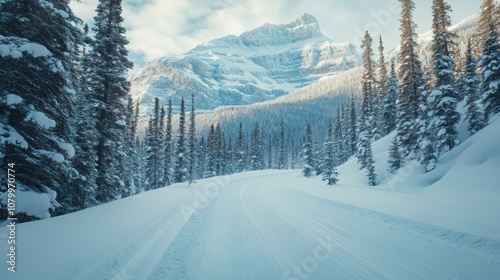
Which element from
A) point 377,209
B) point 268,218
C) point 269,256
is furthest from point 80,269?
point 377,209

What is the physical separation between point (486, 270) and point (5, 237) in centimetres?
1084

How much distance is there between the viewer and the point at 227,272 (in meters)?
5.70

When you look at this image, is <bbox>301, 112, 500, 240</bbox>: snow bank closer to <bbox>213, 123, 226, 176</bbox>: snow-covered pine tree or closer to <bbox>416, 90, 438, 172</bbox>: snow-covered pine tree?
<bbox>416, 90, 438, 172</bbox>: snow-covered pine tree

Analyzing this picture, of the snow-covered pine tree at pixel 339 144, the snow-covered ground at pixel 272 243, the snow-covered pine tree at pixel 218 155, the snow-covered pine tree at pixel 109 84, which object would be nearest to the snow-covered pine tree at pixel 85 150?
the snow-covered pine tree at pixel 109 84

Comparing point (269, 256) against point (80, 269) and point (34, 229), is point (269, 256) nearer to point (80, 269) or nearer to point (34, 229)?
point (80, 269)

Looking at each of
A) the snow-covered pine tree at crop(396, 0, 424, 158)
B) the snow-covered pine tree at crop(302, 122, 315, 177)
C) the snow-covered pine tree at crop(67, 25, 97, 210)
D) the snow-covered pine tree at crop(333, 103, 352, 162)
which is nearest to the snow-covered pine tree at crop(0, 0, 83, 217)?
the snow-covered pine tree at crop(67, 25, 97, 210)

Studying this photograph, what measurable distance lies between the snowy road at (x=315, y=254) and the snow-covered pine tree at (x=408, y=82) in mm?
21203

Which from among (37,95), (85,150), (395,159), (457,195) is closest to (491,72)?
(395,159)

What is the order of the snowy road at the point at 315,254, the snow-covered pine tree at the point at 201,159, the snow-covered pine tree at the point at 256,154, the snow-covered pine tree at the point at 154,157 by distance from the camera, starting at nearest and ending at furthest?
the snowy road at the point at 315,254 < the snow-covered pine tree at the point at 154,157 < the snow-covered pine tree at the point at 256,154 < the snow-covered pine tree at the point at 201,159

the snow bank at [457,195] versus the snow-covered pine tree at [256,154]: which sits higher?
the snow-covered pine tree at [256,154]

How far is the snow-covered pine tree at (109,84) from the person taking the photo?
17.8 m

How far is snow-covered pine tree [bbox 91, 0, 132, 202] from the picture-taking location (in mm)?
17797

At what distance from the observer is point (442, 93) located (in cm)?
2278

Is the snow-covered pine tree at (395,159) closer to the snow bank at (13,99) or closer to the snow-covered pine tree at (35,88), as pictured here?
the snow-covered pine tree at (35,88)
